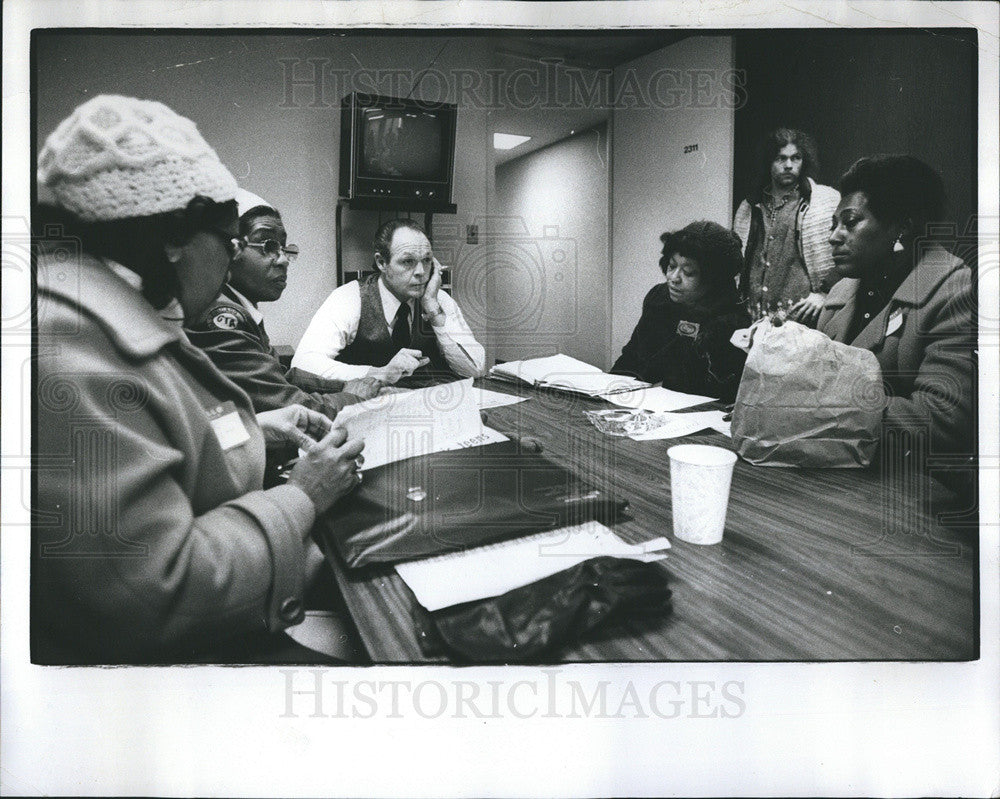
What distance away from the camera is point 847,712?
1.61 meters

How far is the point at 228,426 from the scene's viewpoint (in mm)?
1499

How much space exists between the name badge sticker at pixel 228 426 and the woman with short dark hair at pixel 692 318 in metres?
0.76

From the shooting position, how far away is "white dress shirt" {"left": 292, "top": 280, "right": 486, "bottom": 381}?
5.22 feet

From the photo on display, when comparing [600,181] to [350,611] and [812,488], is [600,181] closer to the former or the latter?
[812,488]

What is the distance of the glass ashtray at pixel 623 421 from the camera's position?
163 cm

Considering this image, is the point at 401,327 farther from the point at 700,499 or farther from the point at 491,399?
the point at 700,499

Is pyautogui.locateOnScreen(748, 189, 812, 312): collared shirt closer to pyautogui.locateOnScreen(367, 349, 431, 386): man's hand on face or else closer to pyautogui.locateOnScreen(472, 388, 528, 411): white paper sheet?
pyautogui.locateOnScreen(472, 388, 528, 411): white paper sheet

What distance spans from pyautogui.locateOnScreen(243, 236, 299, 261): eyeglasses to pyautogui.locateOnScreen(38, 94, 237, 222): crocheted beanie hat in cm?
10

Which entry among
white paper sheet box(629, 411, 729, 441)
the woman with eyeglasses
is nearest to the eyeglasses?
the woman with eyeglasses

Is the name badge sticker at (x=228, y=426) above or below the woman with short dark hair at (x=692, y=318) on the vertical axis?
below

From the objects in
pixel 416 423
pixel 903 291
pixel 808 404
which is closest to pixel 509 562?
pixel 416 423

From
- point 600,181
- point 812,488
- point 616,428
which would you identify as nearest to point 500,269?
point 600,181

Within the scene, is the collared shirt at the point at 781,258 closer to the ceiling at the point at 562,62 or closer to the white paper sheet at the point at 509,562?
the ceiling at the point at 562,62

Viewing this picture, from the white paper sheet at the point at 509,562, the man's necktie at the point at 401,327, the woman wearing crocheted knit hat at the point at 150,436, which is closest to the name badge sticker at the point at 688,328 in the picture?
the white paper sheet at the point at 509,562
